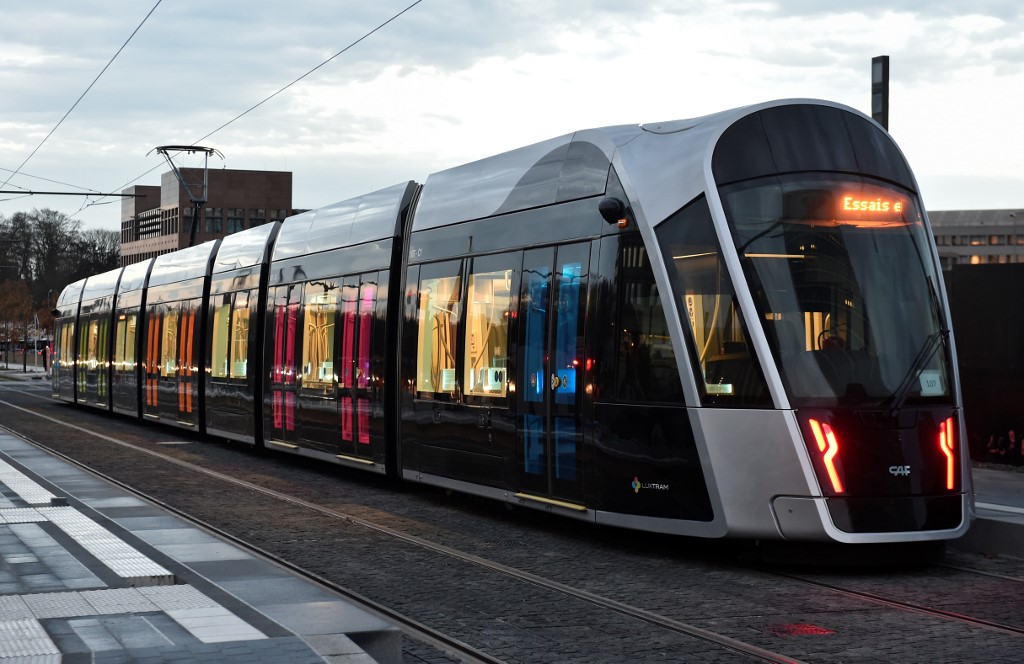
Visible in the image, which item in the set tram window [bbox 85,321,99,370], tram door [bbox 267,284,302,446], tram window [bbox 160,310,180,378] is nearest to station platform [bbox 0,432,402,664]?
tram door [bbox 267,284,302,446]

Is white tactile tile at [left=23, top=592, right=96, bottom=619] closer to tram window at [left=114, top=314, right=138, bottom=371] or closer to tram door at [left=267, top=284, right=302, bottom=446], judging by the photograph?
tram door at [left=267, top=284, right=302, bottom=446]

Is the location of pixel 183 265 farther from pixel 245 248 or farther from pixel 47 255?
pixel 47 255

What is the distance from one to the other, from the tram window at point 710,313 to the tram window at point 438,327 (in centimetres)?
372

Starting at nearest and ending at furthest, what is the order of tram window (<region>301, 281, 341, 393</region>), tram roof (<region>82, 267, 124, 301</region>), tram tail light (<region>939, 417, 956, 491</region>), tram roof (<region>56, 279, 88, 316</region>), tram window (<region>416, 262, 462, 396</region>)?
tram tail light (<region>939, 417, 956, 491</region>) → tram window (<region>416, 262, 462, 396</region>) → tram window (<region>301, 281, 341, 393</region>) → tram roof (<region>82, 267, 124, 301</region>) → tram roof (<region>56, 279, 88, 316</region>)

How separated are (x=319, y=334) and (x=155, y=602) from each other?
32.8ft

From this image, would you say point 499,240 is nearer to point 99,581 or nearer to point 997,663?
point 99,581

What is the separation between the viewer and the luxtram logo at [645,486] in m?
10.3

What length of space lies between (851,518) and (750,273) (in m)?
1.86

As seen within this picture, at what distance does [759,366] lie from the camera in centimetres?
963

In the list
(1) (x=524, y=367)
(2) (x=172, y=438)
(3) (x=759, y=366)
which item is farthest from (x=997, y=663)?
(2) (x=172, y=438)

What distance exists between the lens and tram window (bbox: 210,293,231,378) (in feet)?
72.9

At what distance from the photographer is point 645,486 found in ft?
34.1

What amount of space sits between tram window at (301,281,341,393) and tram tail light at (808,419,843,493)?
27.9 ft

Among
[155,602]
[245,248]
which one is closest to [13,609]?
[155,602]
